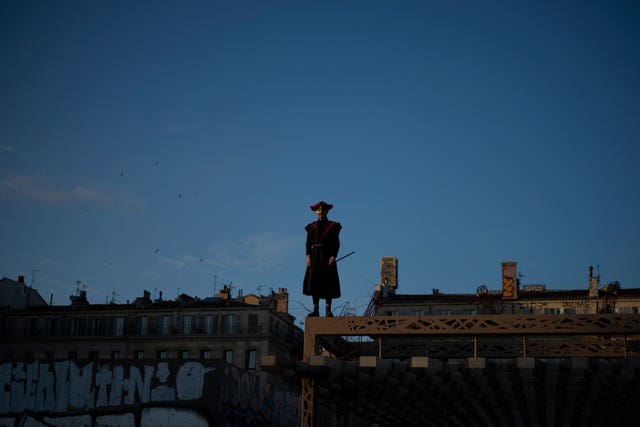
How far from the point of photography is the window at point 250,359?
76000 millimetres

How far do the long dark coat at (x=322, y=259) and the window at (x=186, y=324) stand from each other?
59.3 m

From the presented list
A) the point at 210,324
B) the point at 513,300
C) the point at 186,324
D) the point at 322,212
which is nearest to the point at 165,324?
the point at 186,324

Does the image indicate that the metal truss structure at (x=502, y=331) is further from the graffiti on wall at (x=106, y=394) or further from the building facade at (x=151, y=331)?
the building facade at (x=151, y=331)

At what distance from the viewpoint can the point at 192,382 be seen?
40906mm

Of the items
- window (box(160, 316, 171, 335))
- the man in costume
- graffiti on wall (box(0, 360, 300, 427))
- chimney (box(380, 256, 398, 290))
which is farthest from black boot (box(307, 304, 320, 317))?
chimney (box(380, 256, 398, 290))

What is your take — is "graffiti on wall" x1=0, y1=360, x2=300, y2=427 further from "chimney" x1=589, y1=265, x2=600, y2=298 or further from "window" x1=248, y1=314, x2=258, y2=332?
"chimney" x1=589, y1=265, x2=600, y2=298

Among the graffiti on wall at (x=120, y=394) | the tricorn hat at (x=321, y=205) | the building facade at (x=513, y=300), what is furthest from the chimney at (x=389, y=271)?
the tricorn hat at (x=321, y=205)

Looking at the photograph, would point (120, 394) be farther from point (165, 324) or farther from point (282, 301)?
point (282, 301)

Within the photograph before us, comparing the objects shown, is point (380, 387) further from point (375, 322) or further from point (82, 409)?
point (82, 409)

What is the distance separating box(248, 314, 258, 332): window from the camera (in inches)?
3017

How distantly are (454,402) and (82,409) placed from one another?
912 inches

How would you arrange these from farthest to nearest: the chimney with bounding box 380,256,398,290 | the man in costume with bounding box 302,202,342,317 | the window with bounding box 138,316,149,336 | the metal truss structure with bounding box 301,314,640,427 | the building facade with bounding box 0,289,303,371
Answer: the chimney with bounding box 380,256,398,290, the window with bounding box 138,316,149,336, the building facade with bounding box 0,289,303,371, the man in costume with bounding box 302,202,342,317, the metal truss structure with bounding box 301,314,640,427

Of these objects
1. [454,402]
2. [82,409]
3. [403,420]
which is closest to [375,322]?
[454,402]

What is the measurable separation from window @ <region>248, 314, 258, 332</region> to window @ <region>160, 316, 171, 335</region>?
7.54 metres
